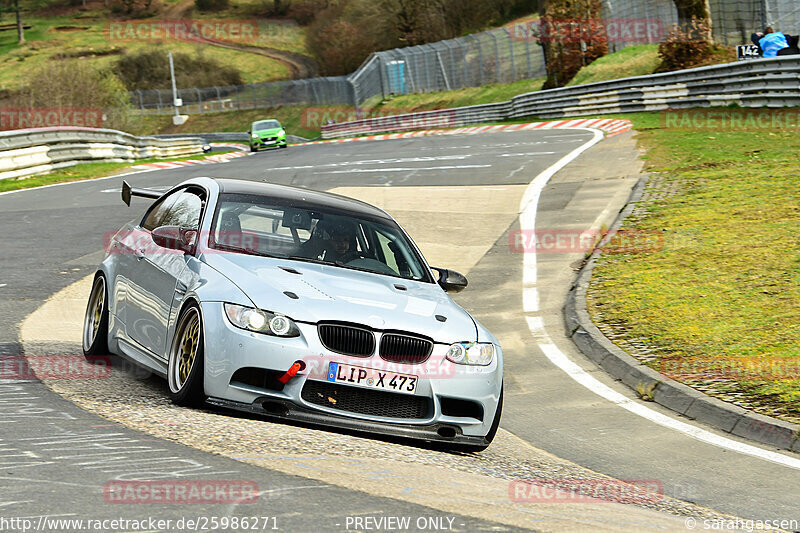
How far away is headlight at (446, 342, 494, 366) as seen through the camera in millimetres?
6352

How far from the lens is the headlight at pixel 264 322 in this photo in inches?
238

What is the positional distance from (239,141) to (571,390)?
240ft

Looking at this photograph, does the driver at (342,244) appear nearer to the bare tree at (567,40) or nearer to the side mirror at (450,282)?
the side mirror at (450,282)

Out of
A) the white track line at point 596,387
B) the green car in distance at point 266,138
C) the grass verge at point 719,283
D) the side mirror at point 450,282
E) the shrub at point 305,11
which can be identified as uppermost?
the shrub at point 305,11

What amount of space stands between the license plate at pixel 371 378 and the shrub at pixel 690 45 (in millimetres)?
33033

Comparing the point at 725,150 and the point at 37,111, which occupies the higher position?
the point at 37,111

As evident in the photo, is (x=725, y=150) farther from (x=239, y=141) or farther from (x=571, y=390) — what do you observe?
(x=239, y=141)

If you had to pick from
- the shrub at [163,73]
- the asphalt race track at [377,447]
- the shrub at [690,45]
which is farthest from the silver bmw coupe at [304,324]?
the shrub at [163,73]

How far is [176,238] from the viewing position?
7141 millimetres

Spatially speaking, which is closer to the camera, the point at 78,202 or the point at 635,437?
the point at 635,437

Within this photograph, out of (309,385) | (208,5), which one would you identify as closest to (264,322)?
(309,385)

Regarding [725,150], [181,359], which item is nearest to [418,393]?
[181,359]

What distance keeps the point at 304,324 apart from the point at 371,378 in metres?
0.51

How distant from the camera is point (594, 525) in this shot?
4.63 meters
